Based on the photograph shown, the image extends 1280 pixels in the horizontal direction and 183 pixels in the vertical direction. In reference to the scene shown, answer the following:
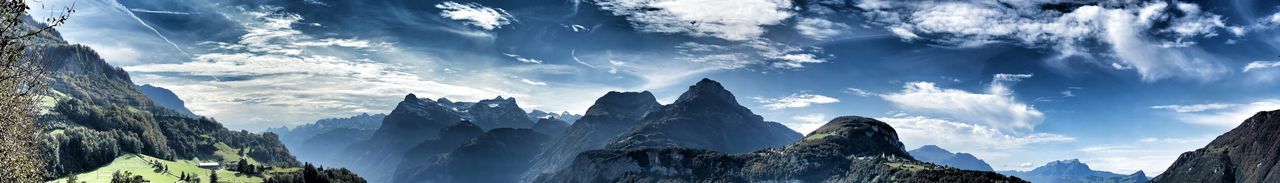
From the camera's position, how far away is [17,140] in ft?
157

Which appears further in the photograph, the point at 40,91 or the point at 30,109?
the point at 30,109

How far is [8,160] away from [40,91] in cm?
496

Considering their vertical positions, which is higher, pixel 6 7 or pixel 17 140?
pixel 6 7

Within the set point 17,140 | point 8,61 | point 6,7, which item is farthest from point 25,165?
point 6,7

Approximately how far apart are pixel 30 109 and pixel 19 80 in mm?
7560

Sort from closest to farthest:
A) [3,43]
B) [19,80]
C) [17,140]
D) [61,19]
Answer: [61,19]
[3,43]
[19,80]
[17,140]

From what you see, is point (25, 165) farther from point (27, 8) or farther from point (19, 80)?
point (27, 8)

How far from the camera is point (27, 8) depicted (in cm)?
3856

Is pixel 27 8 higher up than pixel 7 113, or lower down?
higher up

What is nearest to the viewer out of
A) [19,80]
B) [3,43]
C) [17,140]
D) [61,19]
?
[61,19]

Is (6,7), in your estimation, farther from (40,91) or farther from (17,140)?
(17,140)

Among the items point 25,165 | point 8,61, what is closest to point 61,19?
point 8,61

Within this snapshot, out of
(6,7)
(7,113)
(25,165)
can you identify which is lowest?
(25,165)

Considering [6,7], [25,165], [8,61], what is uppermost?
[6,7]
